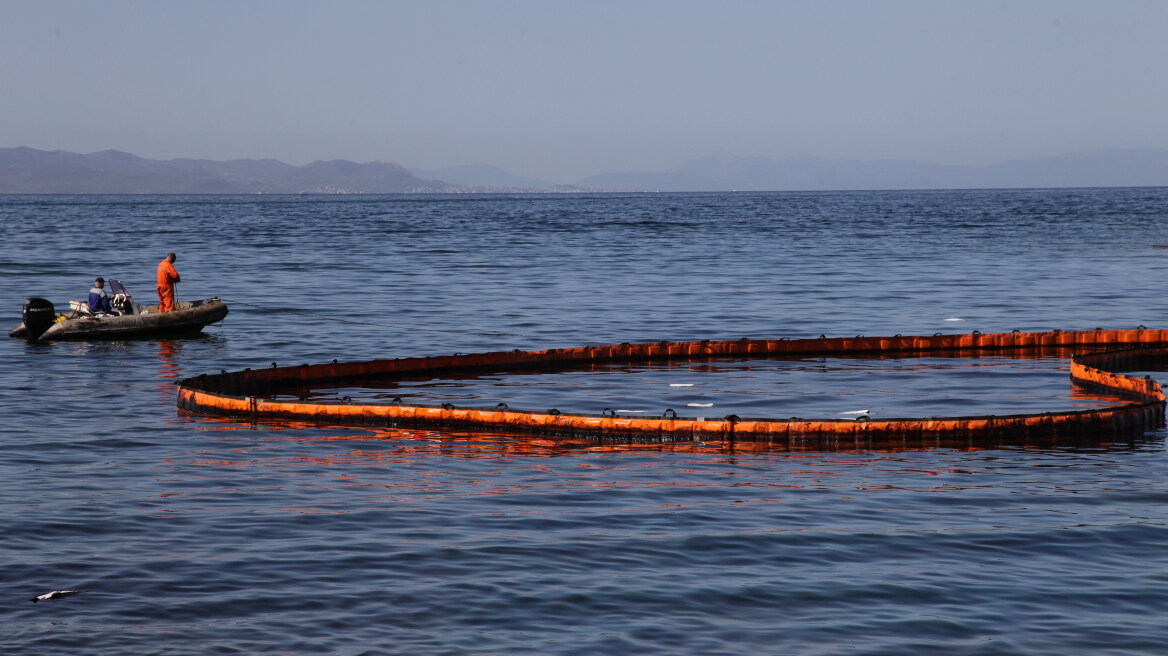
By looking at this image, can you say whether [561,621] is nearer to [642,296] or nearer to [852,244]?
[642,296]

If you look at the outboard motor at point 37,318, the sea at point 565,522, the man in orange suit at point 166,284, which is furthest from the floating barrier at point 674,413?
the outboard motor at point 37,318

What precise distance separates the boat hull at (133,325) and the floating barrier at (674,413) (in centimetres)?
1105

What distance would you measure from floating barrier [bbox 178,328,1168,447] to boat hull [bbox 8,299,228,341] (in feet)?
36.3

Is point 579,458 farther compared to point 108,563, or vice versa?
point 579,458

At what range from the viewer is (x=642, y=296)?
54.7 metres

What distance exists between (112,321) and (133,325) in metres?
0.54

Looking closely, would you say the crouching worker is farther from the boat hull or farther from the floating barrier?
the floating barrier

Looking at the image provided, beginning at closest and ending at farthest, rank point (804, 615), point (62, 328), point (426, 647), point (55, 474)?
point (426, 647), point (804, 615), point (55, 474), point (62, 328)

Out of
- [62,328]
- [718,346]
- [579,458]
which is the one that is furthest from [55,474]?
[62,328]

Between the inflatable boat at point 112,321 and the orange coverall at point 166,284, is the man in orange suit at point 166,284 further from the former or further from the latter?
the inflatable boat at point 112,321

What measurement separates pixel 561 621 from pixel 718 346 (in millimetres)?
20173

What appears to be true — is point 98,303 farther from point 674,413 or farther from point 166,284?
point 674,413

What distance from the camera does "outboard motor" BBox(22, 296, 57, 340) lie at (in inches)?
1465

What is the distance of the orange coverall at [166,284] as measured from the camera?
121ft
